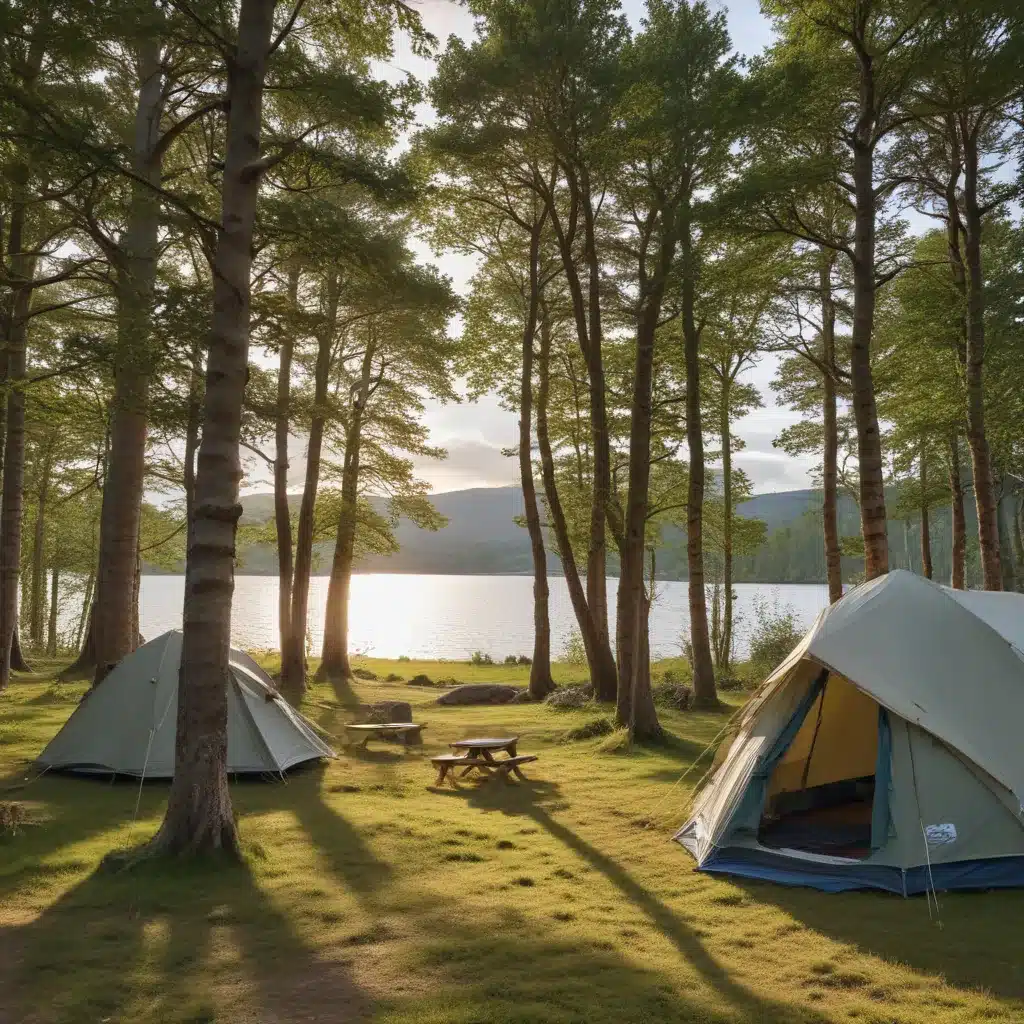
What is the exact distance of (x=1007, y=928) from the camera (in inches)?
210

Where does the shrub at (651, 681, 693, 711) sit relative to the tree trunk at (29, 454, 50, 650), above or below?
below

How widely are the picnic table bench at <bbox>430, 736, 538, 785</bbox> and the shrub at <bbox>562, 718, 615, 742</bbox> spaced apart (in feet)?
7.31

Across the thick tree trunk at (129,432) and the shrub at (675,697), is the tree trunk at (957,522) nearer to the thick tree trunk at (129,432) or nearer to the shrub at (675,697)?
the shrub at (675,697)

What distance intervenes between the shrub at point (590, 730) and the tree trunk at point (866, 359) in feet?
15.0

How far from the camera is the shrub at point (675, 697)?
16.4m

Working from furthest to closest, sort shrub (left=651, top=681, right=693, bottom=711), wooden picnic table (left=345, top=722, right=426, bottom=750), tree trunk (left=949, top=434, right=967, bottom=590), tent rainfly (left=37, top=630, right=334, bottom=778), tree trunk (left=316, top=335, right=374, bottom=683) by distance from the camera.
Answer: tree trunk (left=316, top=335, right=374, bottom=683), tree trunk (left=949, top=434, right=967, bottom=590), shrub (left=651, top=681, right=693, bottom=711), wooden picnic table (left=345, top=722, right=426, bottom=750), tent rainfly (left=37, top=630, right=334, bottom=778)

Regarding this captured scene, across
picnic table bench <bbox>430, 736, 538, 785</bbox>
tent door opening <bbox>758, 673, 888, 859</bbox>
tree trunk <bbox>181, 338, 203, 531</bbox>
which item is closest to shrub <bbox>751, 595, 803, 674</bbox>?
picnic table bench <bbox>430, 736, 538, 785</bbox>

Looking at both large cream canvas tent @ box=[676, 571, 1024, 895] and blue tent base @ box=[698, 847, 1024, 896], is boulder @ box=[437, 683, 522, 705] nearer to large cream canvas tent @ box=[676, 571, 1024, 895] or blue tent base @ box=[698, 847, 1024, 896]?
large cream canvas tent @ box=[676, 571, 1024, 895]

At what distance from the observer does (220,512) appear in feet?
21.3

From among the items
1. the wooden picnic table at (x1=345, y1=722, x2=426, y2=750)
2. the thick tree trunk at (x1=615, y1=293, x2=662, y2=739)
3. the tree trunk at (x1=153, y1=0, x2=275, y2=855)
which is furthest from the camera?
the thick tree trunk at (x1=615, y1=293, x2=662, y2=739)

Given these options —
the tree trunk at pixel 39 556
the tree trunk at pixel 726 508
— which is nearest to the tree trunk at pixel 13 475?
the tree trunk at pixel 39 556

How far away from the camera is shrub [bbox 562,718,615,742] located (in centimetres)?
1308

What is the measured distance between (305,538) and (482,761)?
32.4 feet

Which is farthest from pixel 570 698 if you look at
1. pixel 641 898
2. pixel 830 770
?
pixel 641 898
